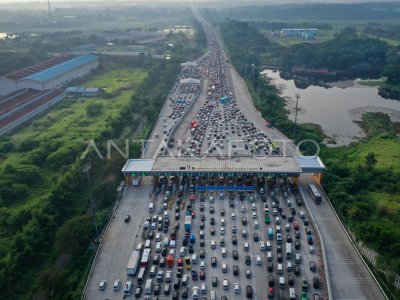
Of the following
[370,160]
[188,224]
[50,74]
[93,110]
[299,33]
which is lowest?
[188,224]

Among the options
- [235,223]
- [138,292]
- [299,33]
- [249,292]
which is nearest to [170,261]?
[138,292]

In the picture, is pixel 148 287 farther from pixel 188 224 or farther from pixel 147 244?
pixel 188 224

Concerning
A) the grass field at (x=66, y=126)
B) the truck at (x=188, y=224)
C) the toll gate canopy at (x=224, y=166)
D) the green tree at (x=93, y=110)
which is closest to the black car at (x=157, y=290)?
the truck at (x=188, y=224)

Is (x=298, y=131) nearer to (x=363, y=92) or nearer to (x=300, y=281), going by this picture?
(x=300, y=281)

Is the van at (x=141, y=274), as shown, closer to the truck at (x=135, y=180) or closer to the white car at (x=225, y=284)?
the white car at (x=225, y=284)

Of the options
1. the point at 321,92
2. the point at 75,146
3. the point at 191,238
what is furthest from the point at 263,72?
the point at 191,238

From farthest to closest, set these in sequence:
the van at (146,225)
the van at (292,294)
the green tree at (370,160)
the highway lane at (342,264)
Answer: the green tree at (370,160)
the van at (146,225)
the highway lane at (342,264)
the van at (292,294)
